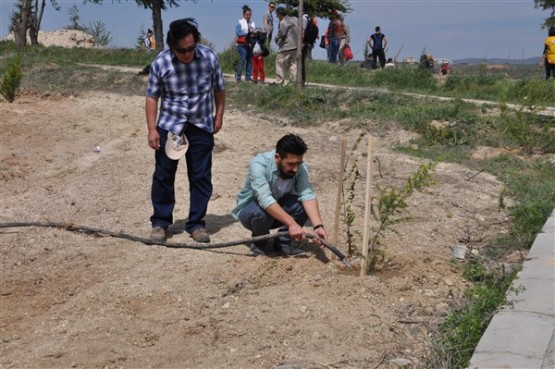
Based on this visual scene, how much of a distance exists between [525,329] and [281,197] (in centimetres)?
185

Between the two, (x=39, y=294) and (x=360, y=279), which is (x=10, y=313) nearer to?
(x=39, y=294)

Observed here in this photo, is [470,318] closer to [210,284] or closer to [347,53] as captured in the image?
[210,284]

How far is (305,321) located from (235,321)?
37cm

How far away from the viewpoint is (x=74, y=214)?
5.81 metres

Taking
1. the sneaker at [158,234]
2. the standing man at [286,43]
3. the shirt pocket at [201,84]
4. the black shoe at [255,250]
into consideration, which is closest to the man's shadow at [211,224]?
the sneaker at [158,234]

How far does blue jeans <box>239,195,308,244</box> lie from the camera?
459 cm

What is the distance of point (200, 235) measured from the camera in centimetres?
495

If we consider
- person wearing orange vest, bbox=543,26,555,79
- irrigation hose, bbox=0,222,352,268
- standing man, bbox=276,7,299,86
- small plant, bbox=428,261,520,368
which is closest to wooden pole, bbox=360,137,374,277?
irrigation hose, bbox=0,222,352,268

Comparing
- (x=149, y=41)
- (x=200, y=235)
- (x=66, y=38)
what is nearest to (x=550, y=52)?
(x=200, y=235)

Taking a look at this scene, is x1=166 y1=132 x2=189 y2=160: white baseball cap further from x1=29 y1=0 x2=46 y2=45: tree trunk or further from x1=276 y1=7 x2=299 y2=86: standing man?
x1=29 y1=0 x2=46 y2=45: tree trunk

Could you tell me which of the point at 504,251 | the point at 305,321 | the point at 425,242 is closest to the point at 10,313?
the point at 305,321

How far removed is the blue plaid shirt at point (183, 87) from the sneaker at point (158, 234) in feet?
2.42

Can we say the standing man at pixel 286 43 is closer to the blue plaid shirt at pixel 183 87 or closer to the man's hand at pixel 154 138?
the blue plaid shirt at pixel 183 87

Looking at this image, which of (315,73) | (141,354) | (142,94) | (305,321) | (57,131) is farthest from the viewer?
(315,73)
